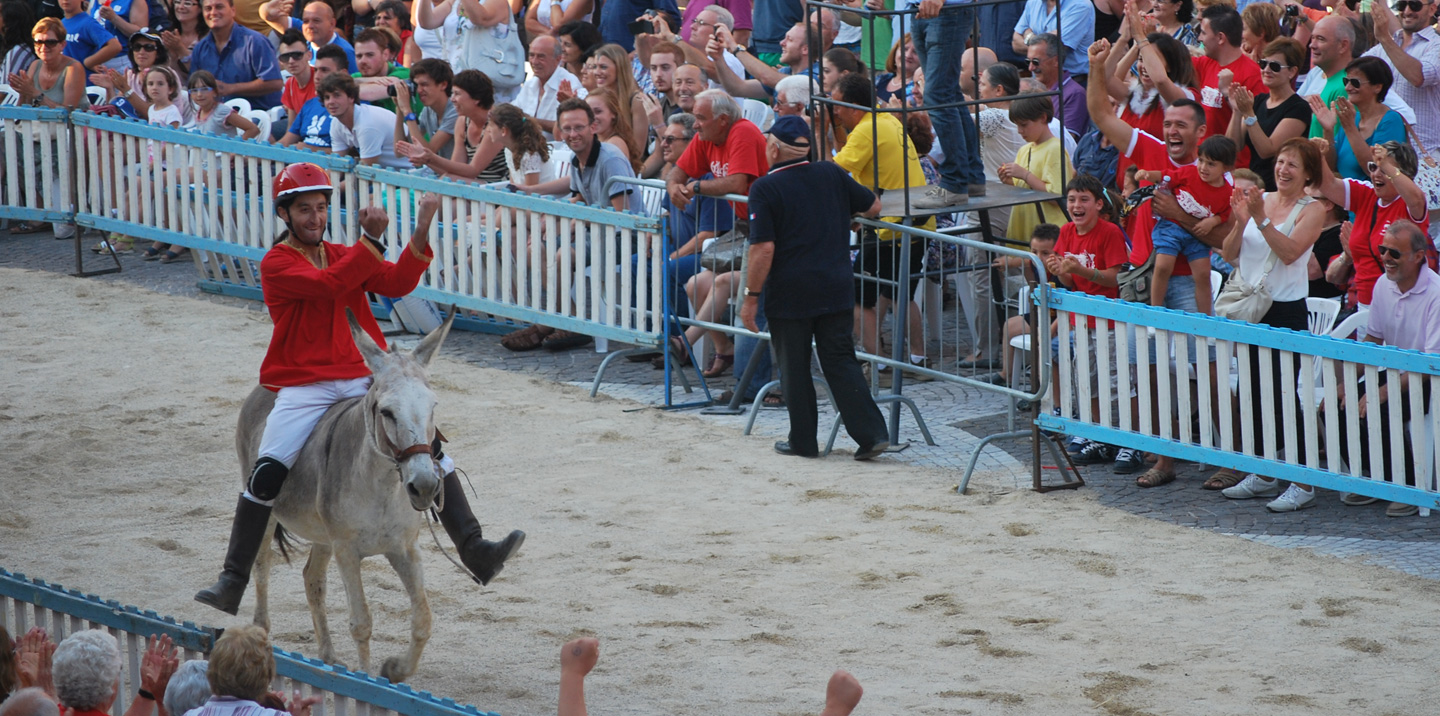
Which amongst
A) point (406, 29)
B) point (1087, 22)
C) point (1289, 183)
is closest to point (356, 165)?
point (406, 29)

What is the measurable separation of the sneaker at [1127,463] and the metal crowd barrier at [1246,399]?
0.50 metres

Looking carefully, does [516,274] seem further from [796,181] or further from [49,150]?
[49,150]

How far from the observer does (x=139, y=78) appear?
1633 centimetres

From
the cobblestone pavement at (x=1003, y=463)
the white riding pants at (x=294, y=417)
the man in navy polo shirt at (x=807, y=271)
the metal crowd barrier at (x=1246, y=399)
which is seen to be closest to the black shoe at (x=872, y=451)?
the man in navy polo shirt at (x=807, y=271)

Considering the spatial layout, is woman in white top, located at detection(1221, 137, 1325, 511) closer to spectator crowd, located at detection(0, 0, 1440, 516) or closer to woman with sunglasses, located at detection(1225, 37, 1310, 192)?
spectator crowd, located at detection(0, 0, 1440, 516)

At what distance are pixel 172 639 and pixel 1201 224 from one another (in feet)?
20.9

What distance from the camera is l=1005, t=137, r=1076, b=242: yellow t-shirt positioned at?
36.5ft

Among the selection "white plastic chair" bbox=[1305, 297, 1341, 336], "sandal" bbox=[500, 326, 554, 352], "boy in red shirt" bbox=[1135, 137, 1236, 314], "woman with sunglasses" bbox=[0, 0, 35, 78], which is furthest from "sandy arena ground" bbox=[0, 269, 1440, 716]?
"woman with sunglasses" bbox=[0, 0, 35, 78]

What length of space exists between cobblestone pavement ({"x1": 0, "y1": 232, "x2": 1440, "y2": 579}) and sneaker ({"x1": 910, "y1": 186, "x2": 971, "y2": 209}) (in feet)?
4.83

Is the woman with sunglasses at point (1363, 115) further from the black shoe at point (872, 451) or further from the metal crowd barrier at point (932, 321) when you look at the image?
the black shoe at point (872, 451)

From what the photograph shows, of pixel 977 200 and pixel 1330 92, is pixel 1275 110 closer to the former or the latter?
pixel 1330 92

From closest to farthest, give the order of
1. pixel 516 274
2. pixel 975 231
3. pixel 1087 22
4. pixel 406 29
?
pixel 975 231
pixel 516 274
pixel 1087 22
pixel 406 29

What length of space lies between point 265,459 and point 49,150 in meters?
8.84

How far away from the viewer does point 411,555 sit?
695 centimetres
